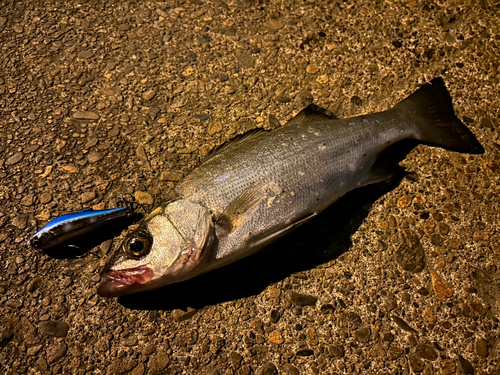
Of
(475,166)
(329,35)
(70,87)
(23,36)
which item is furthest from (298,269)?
(23,36)

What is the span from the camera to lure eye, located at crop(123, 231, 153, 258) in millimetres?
2381

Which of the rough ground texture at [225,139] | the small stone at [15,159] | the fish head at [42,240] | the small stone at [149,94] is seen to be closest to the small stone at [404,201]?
the rough ground texture at [225,139]

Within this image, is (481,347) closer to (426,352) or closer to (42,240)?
(426,352)

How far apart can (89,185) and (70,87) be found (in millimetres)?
1084

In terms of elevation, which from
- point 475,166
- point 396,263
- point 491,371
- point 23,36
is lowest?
point 491,371

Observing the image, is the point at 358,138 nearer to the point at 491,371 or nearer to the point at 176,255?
the point at 176,255

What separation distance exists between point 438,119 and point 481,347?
1773 mm

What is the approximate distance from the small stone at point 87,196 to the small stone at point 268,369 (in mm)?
1878

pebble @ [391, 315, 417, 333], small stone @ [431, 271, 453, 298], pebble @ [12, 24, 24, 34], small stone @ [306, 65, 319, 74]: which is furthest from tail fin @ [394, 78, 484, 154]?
pebble @ [12, 24, 24, 34]

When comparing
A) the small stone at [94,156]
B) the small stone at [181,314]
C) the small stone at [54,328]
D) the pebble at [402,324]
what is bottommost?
the pebble at [402,324]

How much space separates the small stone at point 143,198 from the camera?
9.85 feet

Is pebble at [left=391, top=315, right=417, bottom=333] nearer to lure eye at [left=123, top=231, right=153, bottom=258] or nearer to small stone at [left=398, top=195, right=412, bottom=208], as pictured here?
small stone at [left=398, top=195, right=412, bottom=208]

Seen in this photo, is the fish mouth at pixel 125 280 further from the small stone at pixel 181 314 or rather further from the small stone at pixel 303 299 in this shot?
the small stone at pixel 303 299

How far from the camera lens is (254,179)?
2.53 m
